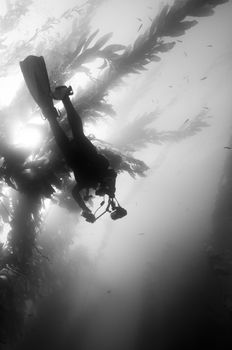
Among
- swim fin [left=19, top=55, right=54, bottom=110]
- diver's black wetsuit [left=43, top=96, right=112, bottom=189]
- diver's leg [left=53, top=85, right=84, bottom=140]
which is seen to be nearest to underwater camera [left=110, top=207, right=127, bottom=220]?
diver's black wetsuit [left=43, top=96, right=112, bottom=189]

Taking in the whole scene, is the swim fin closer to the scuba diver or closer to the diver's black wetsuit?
the scuba diver

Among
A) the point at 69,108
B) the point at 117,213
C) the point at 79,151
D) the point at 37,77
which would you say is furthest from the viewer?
the point at 117,213

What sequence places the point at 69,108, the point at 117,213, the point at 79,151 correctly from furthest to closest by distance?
the point at 117,213 < the point at 79,151 < the point at 69,108

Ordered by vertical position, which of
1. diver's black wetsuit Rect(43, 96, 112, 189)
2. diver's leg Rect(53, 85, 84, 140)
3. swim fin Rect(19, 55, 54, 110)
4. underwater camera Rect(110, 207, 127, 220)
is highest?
swim fin Rect(19, 55, 54, 110)

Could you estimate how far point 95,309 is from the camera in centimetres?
1622

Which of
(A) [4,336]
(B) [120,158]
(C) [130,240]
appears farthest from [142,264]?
(B) [120,158]

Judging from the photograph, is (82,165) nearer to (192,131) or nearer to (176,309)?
(192,131)

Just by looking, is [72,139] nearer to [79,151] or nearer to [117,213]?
[79,151]

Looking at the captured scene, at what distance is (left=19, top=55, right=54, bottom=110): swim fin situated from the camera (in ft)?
9.09

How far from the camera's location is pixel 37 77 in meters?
2.83

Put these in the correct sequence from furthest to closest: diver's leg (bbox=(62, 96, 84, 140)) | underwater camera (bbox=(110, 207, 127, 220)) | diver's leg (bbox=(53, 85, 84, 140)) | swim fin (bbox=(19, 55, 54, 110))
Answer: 1. underwater camera (bbox=(110, 207, 127, 220))
2. diver's leg (bbox=(62, 96, 84, 140))
3. diver's leg (bbox=(53, 85, 84, 140))
4. swim fin (bbox=(19, 55, 54, 110))

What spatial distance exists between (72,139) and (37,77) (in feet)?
2.50

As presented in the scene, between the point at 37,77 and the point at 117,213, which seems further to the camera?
the point at 117,213

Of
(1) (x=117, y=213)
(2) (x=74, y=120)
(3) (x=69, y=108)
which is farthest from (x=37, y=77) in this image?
(1) (x=117, y=213)
